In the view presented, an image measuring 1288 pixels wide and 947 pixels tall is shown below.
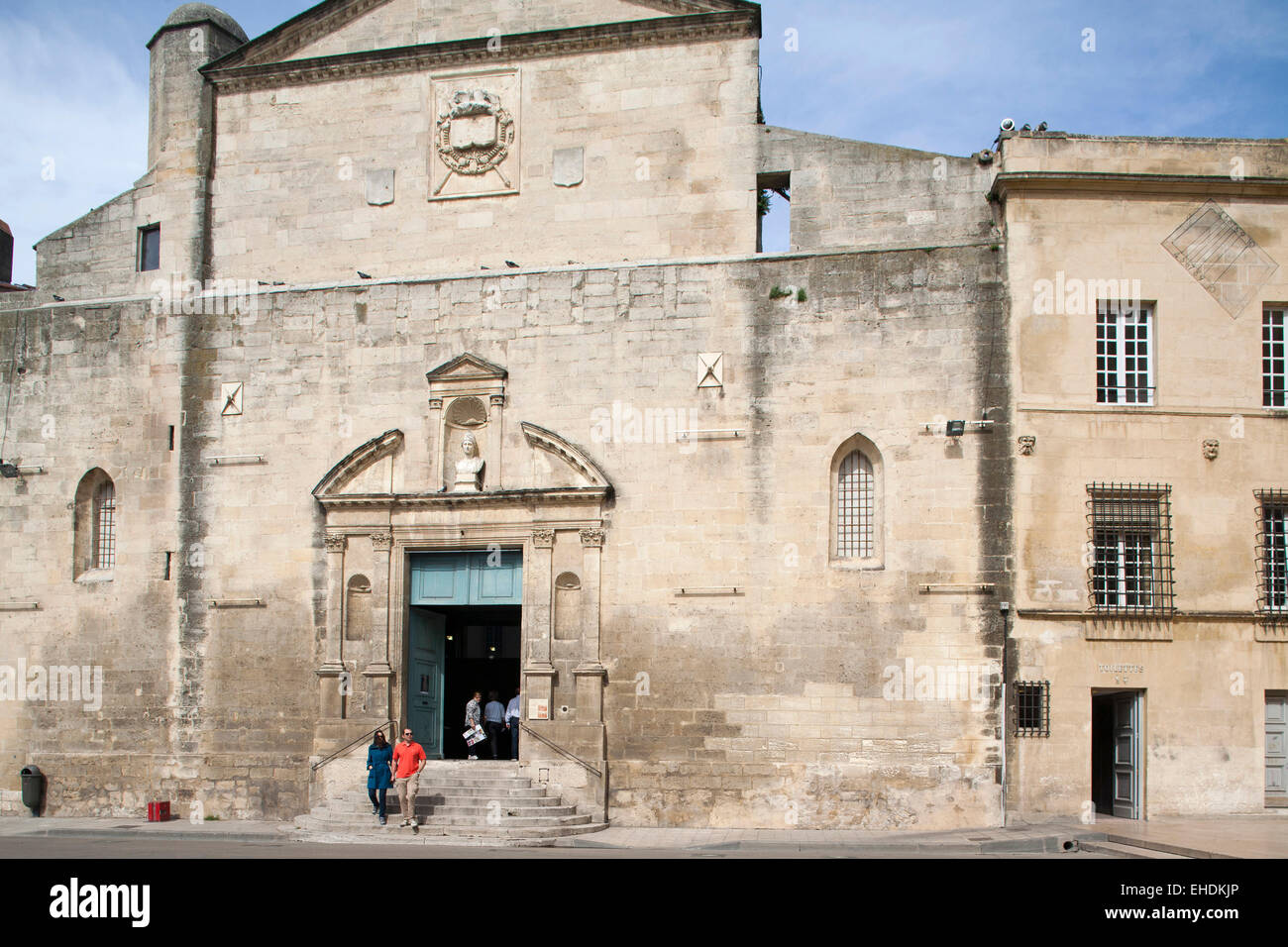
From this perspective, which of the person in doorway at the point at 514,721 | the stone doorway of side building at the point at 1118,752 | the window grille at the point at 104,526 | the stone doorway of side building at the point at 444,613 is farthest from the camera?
the window grille at the point at 104,526

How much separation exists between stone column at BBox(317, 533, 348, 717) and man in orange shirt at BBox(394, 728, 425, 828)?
8.31 feet

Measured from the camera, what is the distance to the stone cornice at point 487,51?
20406mm

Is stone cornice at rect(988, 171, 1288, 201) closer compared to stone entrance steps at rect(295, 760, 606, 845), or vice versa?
stone entrance steps at rect(295, 760, 606, 845)

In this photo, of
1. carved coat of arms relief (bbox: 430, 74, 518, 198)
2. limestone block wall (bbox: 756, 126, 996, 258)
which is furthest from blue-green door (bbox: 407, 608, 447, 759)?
limestone block wall (bbox: 756, 126, 996, 258)

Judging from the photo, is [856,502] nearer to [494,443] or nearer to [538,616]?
[538,616]

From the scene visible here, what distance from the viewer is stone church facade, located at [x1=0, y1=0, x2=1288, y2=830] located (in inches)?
739

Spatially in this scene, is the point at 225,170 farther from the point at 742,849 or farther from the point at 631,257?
the point at 742,849

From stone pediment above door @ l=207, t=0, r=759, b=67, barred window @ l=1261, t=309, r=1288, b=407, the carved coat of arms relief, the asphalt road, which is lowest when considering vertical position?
the asphalt road

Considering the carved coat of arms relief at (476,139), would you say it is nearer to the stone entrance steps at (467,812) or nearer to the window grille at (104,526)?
the window grille at (104,526)

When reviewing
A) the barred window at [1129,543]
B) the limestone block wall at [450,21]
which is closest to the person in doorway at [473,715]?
the barred window at [1129,543]

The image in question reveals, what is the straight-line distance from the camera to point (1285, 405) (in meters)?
18.9

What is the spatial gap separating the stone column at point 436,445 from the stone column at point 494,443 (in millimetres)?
705

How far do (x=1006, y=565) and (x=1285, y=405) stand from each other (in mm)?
4654

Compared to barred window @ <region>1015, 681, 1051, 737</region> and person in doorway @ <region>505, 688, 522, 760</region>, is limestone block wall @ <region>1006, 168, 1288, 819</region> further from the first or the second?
person in doorway @ <region>505, 688, 522, 760</region>
